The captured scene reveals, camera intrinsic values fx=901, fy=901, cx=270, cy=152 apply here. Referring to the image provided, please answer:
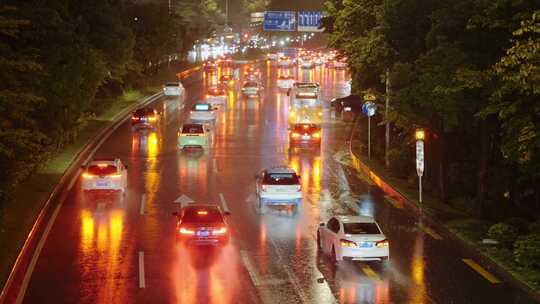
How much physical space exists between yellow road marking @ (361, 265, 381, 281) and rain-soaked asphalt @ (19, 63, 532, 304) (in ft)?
0.09

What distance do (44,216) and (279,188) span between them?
9068mm

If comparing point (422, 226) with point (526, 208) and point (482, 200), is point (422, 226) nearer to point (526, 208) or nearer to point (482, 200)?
point (482, 200)

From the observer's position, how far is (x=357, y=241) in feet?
82.7

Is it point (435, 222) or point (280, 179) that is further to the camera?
point (280, 179)

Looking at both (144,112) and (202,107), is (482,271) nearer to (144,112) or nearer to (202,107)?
(144,112)

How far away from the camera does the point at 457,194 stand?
39.8 m

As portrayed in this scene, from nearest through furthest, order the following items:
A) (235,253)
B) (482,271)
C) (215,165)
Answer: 1. (482,271)
2. (235,253)
3. (215,165)

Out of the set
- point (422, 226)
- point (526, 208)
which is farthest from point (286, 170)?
point (526, 208)

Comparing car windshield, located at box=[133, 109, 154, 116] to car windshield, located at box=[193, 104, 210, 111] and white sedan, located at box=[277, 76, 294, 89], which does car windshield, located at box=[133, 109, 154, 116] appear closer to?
car windshield, located at box=[193, 104, 210, 111]

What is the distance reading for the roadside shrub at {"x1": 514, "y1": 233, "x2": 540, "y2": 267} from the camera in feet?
80.5

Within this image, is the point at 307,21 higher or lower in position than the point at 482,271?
higher

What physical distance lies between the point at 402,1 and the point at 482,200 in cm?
1158

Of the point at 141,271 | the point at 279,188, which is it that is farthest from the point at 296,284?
the point at 279,188

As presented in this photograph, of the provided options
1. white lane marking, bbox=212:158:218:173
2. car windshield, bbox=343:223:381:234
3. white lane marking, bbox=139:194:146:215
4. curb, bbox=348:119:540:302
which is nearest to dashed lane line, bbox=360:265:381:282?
car windshield, bbox=343:223:381:234
